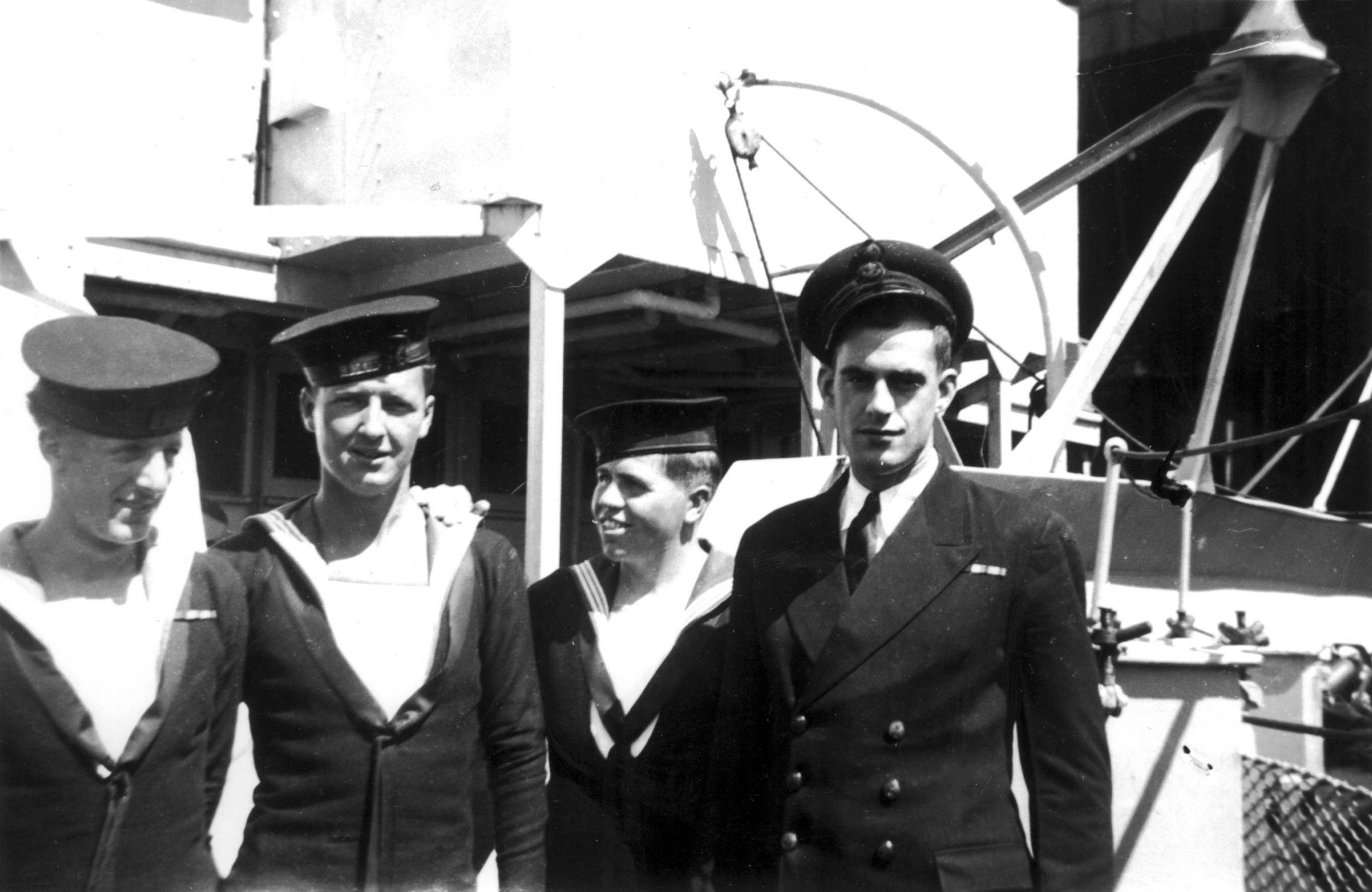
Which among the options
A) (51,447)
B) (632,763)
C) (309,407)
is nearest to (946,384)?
(632,763)

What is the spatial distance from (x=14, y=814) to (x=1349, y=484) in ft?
17.6

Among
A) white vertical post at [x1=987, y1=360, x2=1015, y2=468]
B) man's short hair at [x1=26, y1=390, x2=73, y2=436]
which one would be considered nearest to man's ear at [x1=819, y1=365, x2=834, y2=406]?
man's short hair at [x1=26, y1=390, x2=73, y2=436]

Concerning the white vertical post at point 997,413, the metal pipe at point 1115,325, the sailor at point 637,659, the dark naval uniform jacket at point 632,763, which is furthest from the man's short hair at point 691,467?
the white vertical post at point 997,413

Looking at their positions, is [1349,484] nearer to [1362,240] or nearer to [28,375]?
[1362,240]

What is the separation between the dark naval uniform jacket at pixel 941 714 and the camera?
80.0 inches

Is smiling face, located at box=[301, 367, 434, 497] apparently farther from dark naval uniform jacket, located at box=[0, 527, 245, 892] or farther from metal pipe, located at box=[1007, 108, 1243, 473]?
metal pipe, located at box=[1007, 108, 1243, 473]

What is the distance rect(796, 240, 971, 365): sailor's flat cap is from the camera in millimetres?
2268

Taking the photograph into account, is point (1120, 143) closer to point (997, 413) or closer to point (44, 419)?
point (997, 413)

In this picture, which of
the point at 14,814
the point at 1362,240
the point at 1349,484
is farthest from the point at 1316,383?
the point at 14,814

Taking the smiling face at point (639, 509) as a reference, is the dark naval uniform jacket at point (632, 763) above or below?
below

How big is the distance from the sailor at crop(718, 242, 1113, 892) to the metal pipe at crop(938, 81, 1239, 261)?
7.38 feet

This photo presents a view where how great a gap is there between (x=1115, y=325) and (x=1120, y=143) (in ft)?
2.23

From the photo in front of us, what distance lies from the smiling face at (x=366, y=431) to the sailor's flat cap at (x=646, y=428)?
0.52 metres

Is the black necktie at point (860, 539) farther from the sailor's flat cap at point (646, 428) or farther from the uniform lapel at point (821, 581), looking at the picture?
the sailor's flat cap at point (646, 428)
